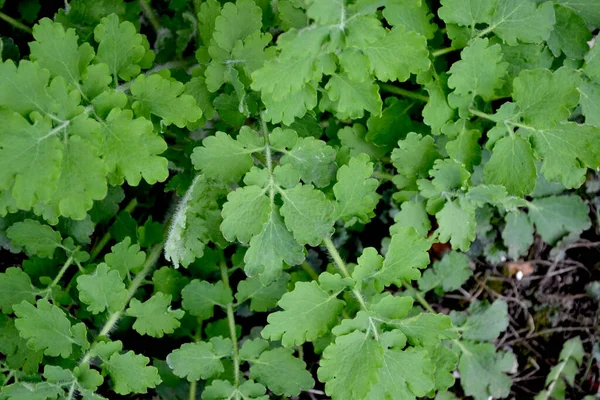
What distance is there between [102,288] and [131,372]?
0.29 m

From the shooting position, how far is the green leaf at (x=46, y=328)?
1.85 meters

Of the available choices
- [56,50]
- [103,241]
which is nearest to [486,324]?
[103,241]

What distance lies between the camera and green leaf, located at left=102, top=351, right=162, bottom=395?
6.04 feet

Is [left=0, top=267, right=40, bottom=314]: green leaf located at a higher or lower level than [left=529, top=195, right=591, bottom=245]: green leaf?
higher

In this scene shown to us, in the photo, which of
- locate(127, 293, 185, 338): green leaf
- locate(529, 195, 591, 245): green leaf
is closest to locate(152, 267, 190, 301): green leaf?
locate(127, 293, 185, 338): green leaf

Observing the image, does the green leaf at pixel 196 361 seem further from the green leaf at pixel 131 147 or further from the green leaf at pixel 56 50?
the green leaf at pixel 56 50

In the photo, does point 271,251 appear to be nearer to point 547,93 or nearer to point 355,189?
point 355,189

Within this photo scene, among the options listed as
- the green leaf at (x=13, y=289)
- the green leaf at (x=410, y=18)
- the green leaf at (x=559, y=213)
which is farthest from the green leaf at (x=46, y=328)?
the green leaf at (x=559, y=213)

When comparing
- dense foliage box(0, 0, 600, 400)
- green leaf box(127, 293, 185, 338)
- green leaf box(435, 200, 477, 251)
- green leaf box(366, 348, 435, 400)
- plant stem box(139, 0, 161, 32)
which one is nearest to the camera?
dense foliage box(0, 0, 600, 400)

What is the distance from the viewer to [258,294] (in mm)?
2242

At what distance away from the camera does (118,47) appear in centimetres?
183

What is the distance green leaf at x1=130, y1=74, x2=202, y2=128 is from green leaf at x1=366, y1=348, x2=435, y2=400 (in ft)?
3.05

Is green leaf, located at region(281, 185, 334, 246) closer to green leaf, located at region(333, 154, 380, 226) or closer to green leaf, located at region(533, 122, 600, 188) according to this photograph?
green leaf, located at region(333, 154, 380, 226)

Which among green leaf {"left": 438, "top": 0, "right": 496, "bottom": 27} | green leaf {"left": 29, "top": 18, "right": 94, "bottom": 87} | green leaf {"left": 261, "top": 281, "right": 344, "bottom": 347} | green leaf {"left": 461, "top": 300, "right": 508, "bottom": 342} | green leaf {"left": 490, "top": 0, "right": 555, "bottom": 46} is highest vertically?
green leaf {"left": 29, "top": 18, "right": 94, "bottom": 87}
